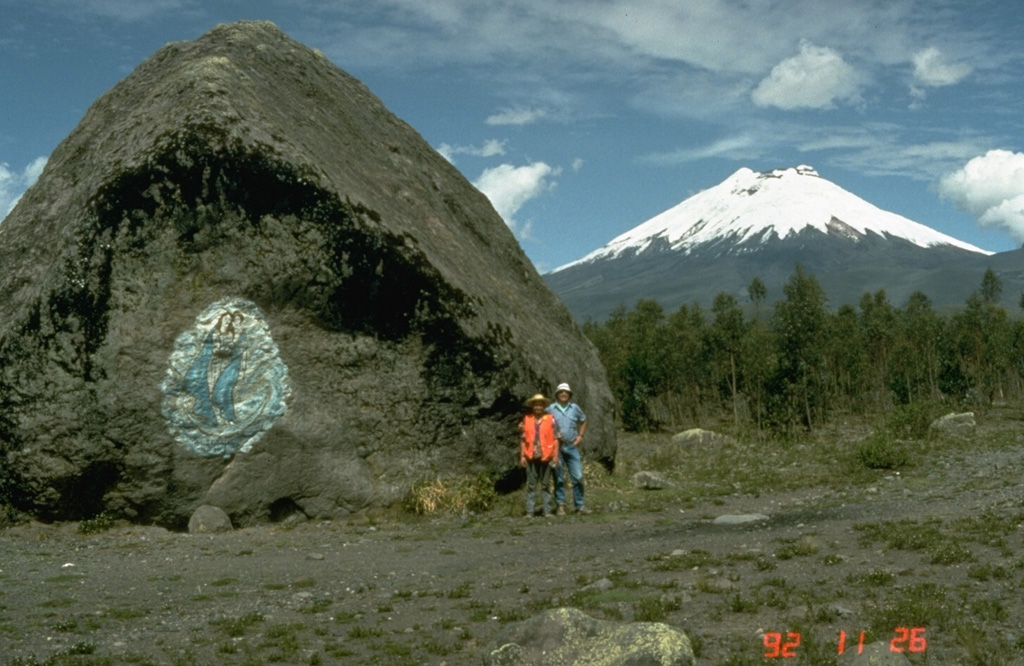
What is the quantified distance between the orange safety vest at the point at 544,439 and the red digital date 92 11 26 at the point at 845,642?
9722 millimetres

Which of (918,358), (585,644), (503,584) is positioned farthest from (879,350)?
(585,644)

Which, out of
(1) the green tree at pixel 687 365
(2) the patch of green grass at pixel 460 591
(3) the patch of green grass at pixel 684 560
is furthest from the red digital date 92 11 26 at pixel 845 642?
(1) the green tree at pixel 687 365

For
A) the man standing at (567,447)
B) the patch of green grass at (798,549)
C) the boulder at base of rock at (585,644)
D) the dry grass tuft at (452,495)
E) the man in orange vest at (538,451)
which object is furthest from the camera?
the man standing at (567,447)

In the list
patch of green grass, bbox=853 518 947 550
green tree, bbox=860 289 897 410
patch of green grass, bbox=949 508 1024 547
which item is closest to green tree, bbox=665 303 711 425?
green tree, bbox=860 289 897 410

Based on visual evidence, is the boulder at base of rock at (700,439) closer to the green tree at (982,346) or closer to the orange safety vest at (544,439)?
the orange safety vest at (544,439)

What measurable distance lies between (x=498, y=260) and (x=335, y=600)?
14448mm

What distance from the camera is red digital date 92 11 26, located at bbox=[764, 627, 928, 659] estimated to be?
7.71m

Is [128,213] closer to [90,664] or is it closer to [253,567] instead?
[253,567]

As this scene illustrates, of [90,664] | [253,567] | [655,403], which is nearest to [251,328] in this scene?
[253,567]

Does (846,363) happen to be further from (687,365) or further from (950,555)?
(950,555)

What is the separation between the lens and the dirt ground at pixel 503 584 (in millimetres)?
8445

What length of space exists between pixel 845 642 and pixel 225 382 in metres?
11.7

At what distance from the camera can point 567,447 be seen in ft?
59.7

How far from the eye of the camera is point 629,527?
16.1 m
